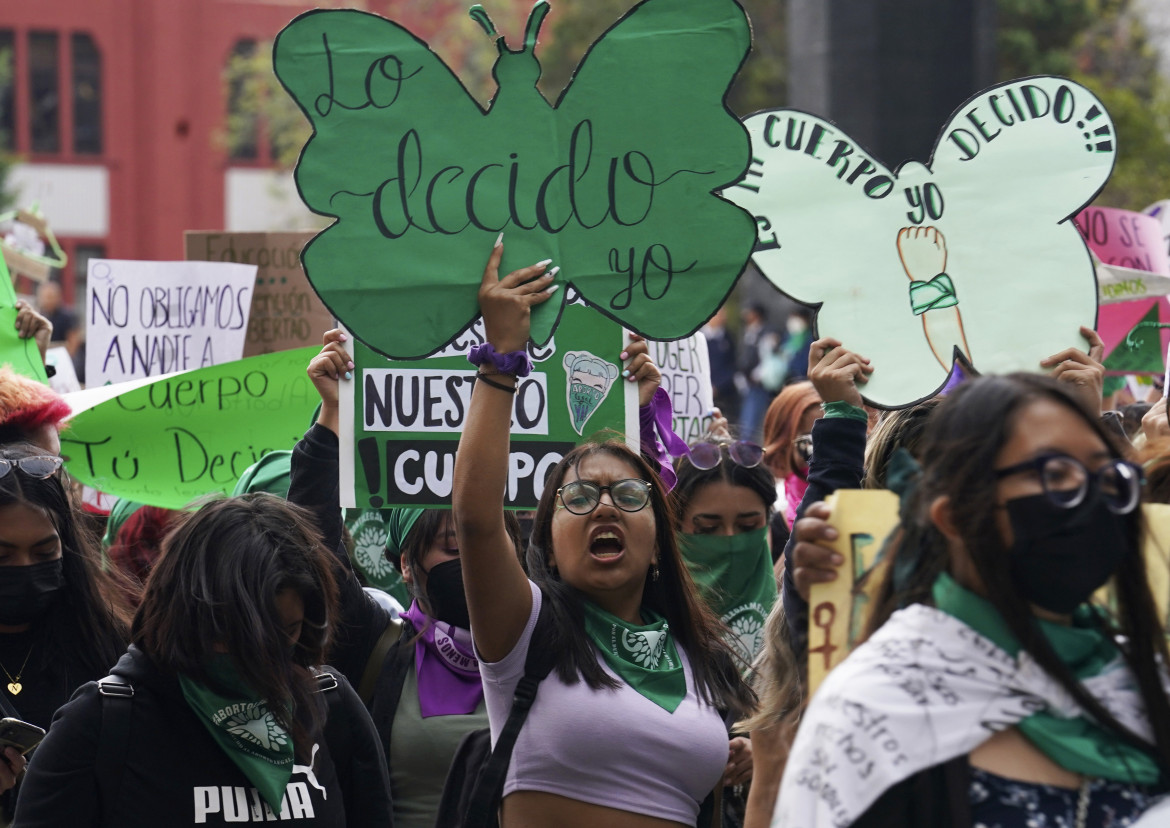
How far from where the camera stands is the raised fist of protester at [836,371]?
10.2 ft

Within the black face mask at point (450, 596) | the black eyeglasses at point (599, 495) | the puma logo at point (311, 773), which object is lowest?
the puma logo at point (311, 773)

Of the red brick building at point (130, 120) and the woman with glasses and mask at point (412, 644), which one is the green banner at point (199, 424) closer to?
the woman with glasses and mask at point (412, 644)

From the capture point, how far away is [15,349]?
5051 millimetres

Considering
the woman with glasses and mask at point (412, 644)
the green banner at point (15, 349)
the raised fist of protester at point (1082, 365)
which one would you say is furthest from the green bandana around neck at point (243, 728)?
the green banner at point (15, 349)

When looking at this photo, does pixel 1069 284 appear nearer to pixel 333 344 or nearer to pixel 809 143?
pixel 809 143

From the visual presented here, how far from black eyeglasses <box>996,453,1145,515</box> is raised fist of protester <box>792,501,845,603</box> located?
34 centimetres

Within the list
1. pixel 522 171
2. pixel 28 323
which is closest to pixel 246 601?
pixel 522 171

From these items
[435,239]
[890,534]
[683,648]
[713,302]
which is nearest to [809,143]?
[713,302]

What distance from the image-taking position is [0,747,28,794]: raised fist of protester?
10.2ft

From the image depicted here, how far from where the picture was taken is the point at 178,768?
2820mm

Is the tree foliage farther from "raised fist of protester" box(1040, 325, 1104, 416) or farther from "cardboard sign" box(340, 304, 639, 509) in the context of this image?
"cardboard sign" box(340, 304, 639, 509)

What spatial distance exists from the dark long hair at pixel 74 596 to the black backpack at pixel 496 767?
849mm

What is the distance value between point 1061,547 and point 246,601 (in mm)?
1509

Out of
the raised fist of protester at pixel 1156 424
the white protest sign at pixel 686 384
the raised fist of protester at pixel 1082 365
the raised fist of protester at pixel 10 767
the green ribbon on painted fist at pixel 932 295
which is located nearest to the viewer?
the raised fist of protester at pixel 10 767
